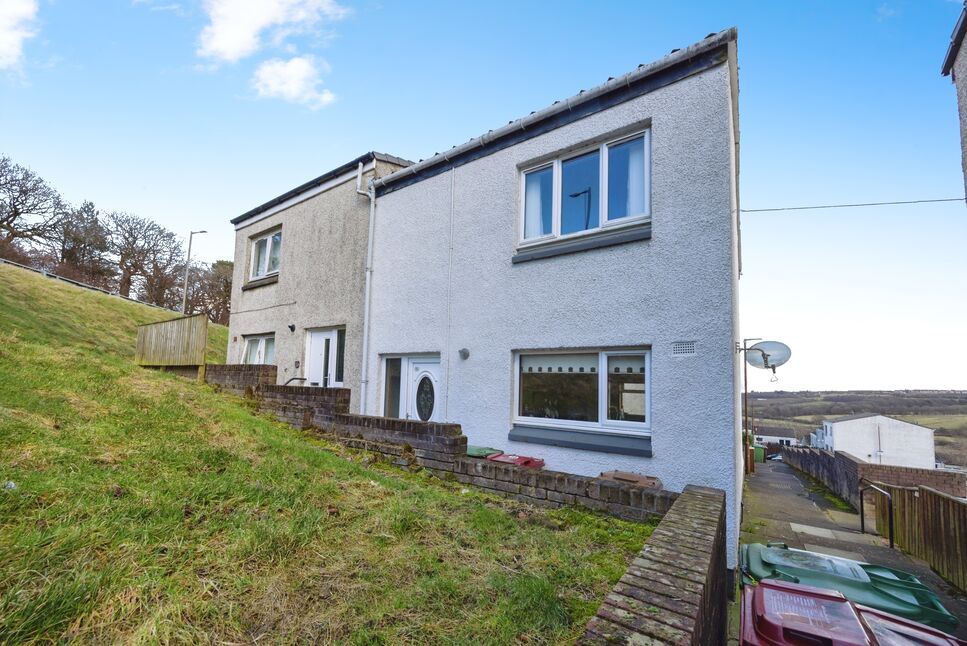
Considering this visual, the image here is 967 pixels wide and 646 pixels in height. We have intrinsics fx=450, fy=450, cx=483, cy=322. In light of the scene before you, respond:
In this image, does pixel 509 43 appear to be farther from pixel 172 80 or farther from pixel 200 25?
pixel 172 80

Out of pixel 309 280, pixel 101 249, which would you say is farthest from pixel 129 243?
pixel 309 280

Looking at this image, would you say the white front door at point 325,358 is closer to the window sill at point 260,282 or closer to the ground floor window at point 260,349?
the ground floor window at point 260,349

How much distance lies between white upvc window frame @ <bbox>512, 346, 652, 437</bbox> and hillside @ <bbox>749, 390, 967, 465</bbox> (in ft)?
259

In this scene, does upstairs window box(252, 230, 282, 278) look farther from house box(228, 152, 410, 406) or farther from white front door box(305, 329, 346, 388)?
white front door box(305, 329, 346, 388)

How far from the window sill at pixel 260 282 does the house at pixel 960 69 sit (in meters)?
13.1

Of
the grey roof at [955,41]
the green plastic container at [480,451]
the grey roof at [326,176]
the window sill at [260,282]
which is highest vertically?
the grey roof at [326,176]

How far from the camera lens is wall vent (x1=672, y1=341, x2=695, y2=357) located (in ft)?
16.9

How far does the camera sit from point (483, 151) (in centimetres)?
761

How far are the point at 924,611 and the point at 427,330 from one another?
6.61 meters

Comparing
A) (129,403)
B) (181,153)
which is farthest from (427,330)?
(181,153)

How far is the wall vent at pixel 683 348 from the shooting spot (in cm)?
515

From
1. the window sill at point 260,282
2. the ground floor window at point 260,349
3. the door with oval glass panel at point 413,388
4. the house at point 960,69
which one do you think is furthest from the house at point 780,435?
the window sill at point 260,282

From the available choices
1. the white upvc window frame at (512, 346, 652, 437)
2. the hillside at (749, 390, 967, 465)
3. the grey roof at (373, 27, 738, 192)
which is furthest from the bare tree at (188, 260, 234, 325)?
the hillside at (749, 390, 967, 465)

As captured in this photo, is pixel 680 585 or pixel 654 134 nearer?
pixel 680 585
